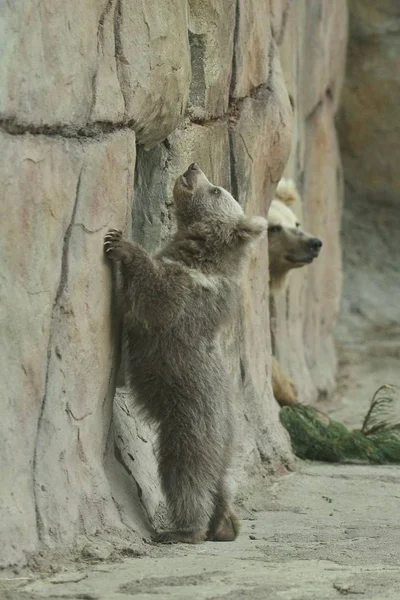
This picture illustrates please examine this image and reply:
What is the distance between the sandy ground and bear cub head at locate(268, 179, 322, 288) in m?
2.75

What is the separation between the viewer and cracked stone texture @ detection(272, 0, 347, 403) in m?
9.93

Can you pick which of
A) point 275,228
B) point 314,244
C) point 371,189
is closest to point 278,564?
point 314,244

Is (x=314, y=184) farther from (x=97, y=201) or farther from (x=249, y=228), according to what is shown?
(x=97, y=201)

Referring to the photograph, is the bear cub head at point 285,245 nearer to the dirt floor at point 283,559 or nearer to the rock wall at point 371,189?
the dirt floor at point 283,559

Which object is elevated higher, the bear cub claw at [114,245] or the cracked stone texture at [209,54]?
the cracked stone texture at [209,54]

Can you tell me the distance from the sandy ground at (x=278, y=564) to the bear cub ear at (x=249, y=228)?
135 centimetres

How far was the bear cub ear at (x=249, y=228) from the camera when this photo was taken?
5.86 m

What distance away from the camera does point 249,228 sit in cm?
587

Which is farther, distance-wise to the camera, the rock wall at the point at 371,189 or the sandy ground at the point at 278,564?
the rock wall at the point at 371,189

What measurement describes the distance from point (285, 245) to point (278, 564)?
485cm

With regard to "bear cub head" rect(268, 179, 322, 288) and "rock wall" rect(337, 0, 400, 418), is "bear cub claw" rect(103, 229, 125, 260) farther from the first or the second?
"rock wall" rect(337, 0, 400, 418)

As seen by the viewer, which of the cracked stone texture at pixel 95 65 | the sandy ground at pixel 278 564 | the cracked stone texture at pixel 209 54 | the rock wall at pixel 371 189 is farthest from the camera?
the rock wall at pixel 371 189

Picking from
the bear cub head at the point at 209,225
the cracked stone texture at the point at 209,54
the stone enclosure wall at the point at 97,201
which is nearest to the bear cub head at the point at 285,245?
the stone enclosure wall at the point at 97,201

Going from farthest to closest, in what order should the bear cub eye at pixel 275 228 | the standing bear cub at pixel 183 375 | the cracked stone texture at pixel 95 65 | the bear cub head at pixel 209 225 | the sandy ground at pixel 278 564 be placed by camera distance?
the bear cub eye at pixel 275 228 < the bear cub head at pixel 209 225 < the standing bear cub at pixel 183 375 < the cracked stone texture at pixel 95 65 < the sandy ground at pixel 278 564
